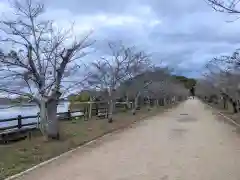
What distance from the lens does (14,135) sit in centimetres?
1423

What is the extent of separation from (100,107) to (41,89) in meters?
18.2

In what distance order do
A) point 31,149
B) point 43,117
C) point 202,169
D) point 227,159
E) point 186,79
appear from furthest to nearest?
point 186,79 → point 43,117 → point 31,149 → point 227,159 → point 202,169

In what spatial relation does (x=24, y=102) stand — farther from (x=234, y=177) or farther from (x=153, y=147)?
(x=234, y=177)

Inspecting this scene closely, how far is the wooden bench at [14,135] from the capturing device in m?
13.5

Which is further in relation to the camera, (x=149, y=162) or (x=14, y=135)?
(x=14, y=135)

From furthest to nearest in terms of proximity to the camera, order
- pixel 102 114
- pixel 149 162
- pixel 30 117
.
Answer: pixel 102 114
pixel 30 117
pixel 149 162

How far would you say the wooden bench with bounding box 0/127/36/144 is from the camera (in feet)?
44.3

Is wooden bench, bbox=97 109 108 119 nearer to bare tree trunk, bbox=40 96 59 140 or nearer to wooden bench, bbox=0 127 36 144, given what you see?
wooden bench, bbox=0 127 36 144

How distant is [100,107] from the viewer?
32.0 m

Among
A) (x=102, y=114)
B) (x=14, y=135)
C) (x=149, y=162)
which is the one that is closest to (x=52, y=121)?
(x=14, y=135)


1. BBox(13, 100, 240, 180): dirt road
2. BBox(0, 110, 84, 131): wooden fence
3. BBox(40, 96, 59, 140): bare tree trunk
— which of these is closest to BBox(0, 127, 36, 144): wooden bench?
BBox(0, 110, 84, 131): wooden fence

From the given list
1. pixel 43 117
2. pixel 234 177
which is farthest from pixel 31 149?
pixel 234 177

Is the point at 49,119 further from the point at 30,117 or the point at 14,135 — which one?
the point at 30,117

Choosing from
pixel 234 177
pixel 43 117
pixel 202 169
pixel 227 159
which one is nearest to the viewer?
pixel 234 177
